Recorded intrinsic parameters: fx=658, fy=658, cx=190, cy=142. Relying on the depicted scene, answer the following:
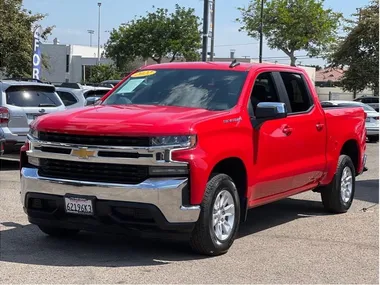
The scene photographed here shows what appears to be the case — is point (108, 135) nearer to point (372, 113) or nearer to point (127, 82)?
point (127, 82)


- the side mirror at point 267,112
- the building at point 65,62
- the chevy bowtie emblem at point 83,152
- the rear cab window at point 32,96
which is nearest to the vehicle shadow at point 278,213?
the side mirror at point 267,112

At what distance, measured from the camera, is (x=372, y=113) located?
930 inches

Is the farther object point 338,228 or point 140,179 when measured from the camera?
point 338,228

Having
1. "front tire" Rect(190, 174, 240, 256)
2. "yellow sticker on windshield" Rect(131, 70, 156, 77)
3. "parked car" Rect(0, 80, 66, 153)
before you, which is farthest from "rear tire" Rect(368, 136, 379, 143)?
"front tire" Rect(190, 174, 240, 256)

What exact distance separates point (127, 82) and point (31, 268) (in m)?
2.73

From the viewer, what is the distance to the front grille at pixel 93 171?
608cm

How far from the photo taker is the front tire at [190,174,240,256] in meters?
6.24

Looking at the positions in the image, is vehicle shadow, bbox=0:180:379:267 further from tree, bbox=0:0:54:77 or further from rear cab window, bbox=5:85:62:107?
tree, bbox=0:0:54:77

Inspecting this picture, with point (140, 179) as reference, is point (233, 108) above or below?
above

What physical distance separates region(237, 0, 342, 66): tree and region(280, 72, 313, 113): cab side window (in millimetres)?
43140

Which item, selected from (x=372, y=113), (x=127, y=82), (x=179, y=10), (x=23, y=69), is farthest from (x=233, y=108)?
(x=179, y=10)

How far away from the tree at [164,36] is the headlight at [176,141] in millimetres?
42529

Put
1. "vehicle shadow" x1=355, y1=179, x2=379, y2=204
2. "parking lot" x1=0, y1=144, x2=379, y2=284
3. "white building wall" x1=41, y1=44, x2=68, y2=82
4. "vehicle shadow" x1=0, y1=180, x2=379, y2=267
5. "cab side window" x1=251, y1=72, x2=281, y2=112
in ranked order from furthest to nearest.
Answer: "white building wall" x1=41, y1=44, x2=68, y2=82 → "vehicle shadow" x1=355, y1=179, x2=379, y2=204 → "cab side window" x1=251, y1=72, x2=281, y2=112 → "vehicle shadow" x1=0, y1=180, x2=379, y2=267 → "parking lot" x1=0, y1=144, x2=379, y2=284

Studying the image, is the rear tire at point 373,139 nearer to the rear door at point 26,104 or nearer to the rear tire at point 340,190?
the rear door at point 26,104
